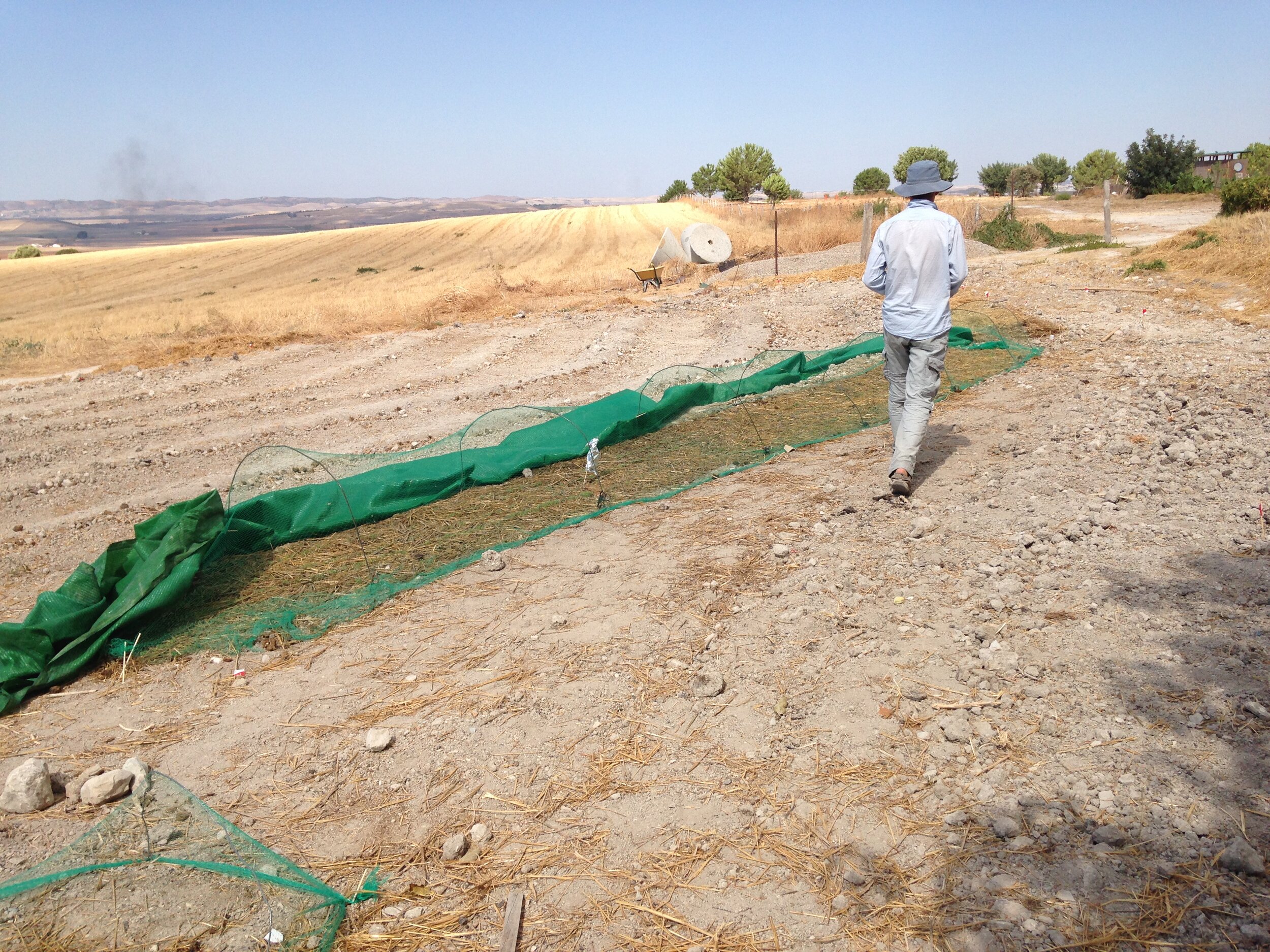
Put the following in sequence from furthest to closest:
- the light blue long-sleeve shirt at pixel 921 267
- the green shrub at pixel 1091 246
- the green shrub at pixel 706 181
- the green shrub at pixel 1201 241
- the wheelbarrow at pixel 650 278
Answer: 1. the green shrub at pixel 706 181
2. the wheelbarrow at pixel 650 278
3. the green shrub at pixel 1091 246
4. the green shrub at pixel 1201 241
5. the light blue long-sleeve shirt at pixel 921 267

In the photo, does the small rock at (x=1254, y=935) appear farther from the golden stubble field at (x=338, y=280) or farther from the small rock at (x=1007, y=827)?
the golden stubble field at (x=338, y=280)

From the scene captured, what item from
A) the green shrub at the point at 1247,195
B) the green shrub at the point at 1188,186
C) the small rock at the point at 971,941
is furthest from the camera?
the green shrub at the point at 1188,186

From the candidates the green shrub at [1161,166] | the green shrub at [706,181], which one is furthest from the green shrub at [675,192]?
the green shrub at [1161,166]

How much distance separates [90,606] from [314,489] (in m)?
1.52

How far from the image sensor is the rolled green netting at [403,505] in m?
3.98

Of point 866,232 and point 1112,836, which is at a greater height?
point 866,232

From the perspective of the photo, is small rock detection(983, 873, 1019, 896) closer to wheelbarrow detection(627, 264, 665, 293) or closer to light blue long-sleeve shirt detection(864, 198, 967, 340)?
light blue long-sleeve shirt detection(864, 198, 967, 340)

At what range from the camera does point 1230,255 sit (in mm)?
11008

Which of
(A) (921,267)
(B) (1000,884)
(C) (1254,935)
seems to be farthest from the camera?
(A) (921,267)

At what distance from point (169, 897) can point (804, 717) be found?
2076 millimetres

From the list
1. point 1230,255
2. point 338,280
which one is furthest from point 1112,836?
point 338,280

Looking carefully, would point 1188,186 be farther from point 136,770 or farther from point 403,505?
point 136,770

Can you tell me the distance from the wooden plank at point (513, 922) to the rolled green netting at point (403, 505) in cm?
213

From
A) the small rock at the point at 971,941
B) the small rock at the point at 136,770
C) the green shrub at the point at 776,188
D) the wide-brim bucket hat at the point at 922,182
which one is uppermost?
the green shrub at the point at 776,188
